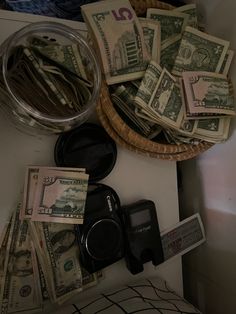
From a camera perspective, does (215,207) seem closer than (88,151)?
No

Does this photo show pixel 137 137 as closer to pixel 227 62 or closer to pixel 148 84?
pixel 148 84

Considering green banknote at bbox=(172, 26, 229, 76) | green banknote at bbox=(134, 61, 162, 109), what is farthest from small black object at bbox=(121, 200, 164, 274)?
green banknote at bbox=(172, 26, 229, 76)

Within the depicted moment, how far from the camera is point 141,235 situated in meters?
0.73

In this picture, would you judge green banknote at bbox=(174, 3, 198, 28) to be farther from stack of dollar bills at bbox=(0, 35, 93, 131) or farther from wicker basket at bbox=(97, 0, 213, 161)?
stack of dollar bills at bbox=(0, 35, 93, 131)

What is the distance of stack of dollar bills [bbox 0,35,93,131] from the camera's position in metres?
0.62

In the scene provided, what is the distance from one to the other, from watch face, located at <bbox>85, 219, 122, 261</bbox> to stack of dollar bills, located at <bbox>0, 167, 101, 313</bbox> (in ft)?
0.14

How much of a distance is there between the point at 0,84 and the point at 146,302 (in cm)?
51

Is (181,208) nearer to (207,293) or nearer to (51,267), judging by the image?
(207,293)

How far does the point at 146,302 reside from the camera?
63cm

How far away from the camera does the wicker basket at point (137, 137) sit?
0.69 meters

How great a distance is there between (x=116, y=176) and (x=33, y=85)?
276 millimetres

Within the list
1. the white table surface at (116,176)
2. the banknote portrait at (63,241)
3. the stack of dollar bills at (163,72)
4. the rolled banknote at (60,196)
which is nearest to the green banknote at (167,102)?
the stack of dollar bills at (163,72)

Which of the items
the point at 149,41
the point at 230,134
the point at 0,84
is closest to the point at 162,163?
the point at 230,134

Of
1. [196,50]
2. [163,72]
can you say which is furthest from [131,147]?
[196,50]
